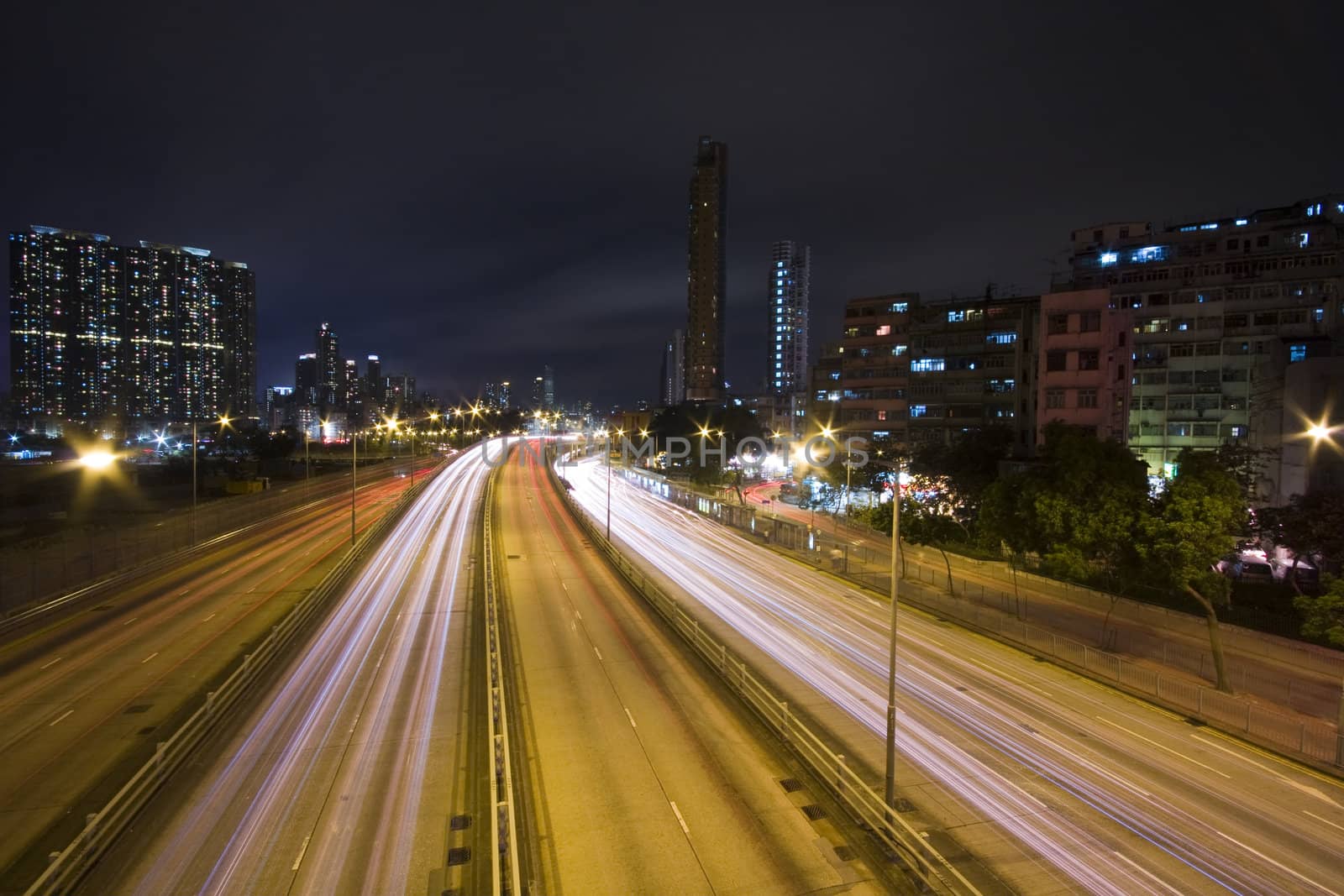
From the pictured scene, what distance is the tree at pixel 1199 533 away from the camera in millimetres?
21422

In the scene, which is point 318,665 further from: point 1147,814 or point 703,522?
point 703,522

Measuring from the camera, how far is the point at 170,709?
18781mm

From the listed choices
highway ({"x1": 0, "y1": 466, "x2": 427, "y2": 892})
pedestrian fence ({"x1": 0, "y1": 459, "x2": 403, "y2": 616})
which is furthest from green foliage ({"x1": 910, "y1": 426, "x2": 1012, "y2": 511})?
pedestrian fence ({"x1": 0, "y1": 459, "x2": 403, "y2": 616})

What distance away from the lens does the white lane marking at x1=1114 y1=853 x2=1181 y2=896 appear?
11.8 meters

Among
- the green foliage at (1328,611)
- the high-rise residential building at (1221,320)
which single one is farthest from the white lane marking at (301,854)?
the high-rise residential building at (1221,320)

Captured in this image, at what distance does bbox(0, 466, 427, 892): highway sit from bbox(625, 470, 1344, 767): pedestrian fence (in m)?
26.5

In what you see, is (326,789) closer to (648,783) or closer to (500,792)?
(500,792)

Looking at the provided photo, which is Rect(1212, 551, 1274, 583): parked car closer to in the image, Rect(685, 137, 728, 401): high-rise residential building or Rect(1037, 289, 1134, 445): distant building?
Rect(1037, 289, 1134, 445): distant building

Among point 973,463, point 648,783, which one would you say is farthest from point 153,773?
point 973,463

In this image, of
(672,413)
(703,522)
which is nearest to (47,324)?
(672,413)

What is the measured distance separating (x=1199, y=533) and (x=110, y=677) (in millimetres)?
33228

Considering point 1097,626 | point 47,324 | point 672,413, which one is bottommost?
point 1097,626

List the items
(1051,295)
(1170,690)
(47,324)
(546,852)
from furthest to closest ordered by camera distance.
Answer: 1. (47,324)
2. (1051,295)
3. (1170,690)
4. (546,852)

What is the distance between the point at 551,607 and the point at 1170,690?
73.7ft
